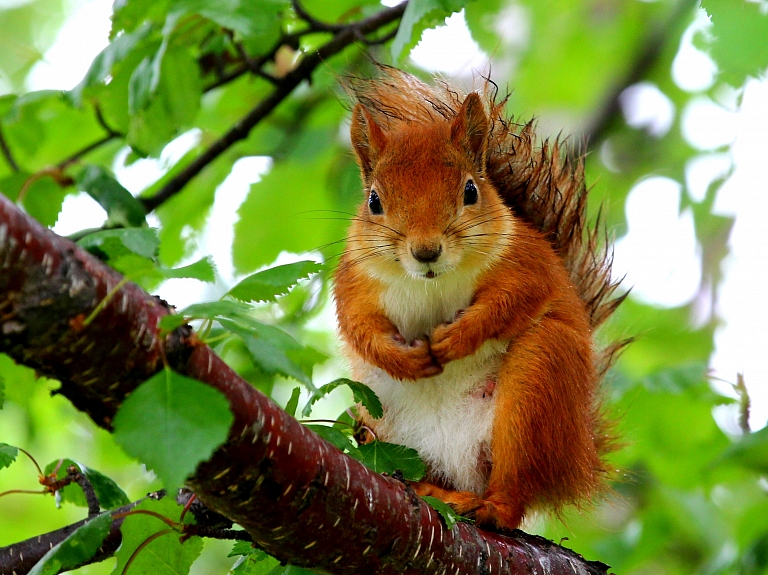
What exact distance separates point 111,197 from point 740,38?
1.44 metres

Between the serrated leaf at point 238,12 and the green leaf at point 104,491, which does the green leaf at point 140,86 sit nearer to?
the serrated leaf at point 238,12

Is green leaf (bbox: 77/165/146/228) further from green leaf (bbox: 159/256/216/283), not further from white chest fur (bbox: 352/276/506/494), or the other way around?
green leaf (bbox: 159/256/216/283)

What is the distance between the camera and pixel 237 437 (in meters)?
1.33

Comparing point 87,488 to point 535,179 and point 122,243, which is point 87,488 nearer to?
point 122,243

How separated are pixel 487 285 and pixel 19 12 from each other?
563 centimetres

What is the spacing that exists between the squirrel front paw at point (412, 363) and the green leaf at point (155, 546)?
752 mm

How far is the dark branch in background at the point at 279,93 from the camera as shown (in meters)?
2.87

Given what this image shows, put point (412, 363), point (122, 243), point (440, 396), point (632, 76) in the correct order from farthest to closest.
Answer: point (632, 76), point (440, 396), point (412, 363), point (122, 243)

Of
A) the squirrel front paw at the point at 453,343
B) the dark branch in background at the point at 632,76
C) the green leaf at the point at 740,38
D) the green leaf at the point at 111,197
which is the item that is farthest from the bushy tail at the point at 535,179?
the dark branch in background at the point at 632,76

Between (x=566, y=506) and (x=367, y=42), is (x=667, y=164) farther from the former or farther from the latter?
(x=566, y=506)

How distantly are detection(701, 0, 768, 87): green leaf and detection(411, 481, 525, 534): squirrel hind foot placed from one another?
1.13 meters

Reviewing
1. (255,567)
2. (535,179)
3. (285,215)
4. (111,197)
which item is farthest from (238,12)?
(285,215)

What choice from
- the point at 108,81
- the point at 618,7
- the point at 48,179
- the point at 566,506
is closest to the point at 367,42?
the point at 108,81

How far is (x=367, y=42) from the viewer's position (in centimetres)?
282
